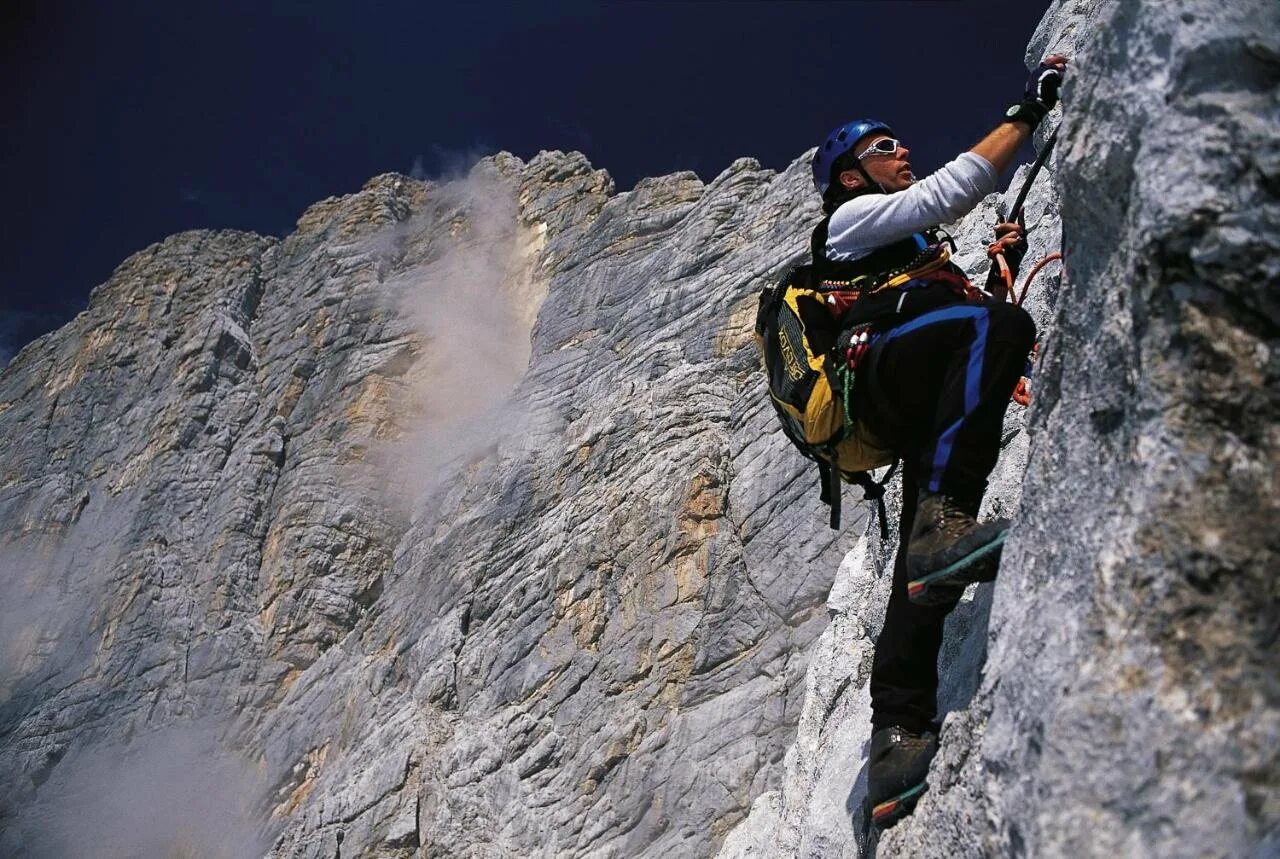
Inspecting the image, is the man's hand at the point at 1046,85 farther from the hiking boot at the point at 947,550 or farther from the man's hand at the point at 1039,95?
the hiking boot at the point at 947,550

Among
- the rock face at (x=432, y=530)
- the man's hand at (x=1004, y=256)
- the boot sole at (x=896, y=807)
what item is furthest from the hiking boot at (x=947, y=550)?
the rock face at (x=432, y=530)

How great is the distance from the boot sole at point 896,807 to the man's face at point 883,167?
9.32 ft

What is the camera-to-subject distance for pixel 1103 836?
2.09 metres

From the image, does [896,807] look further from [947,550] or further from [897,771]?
[947,550]

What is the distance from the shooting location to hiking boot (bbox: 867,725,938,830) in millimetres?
3641

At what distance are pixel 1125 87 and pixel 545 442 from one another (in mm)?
24349

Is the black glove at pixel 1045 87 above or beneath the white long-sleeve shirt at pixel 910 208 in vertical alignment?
above

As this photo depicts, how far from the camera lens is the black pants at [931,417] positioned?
137 inches

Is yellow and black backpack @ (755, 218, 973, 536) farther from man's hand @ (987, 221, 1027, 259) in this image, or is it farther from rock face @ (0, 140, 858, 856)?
rock face @ (0, 140, 858, 856)

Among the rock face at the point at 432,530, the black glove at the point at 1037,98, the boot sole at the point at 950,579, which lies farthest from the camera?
the rock face at the point at 432,530

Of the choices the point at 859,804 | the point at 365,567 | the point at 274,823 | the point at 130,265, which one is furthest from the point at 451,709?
the point at 130,265

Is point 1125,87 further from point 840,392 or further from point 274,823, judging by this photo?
point 274,823

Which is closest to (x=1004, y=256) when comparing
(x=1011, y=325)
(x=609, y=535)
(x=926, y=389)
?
(x=1011, y=325)

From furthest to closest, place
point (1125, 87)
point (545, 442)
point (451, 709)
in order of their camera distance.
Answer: point (545, 442)
point (451, 709)
point (1125, 87)
